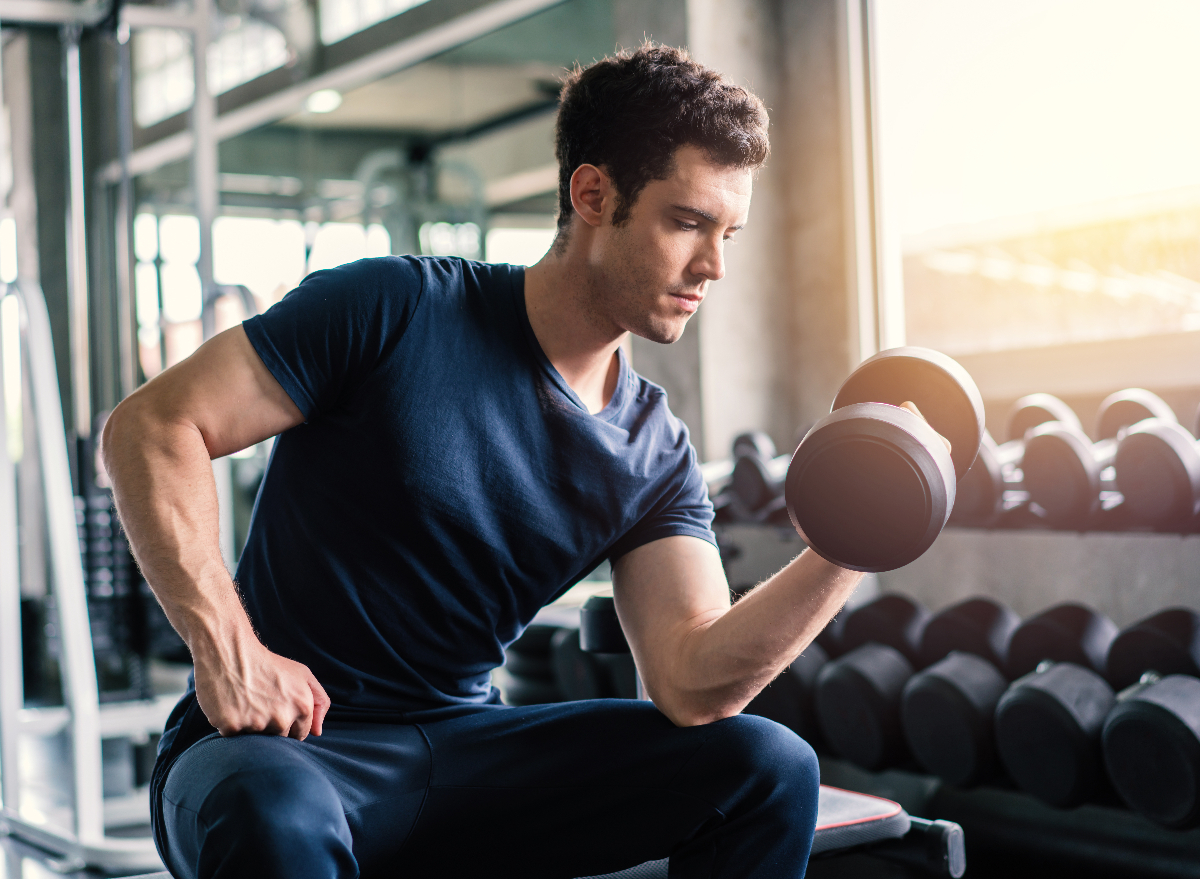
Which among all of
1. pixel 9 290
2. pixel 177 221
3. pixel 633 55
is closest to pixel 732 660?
pixel 633 55

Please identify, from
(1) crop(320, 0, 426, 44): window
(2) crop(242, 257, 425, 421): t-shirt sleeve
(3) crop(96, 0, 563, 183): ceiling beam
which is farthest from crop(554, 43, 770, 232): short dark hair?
(1) crop(320, 0, 426, 44): window

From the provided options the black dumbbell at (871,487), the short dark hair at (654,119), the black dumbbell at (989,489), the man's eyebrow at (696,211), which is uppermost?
the short dark hair at (654,119)

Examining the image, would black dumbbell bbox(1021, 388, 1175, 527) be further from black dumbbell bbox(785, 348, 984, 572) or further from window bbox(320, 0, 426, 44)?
window bbox(320, 0, 426, 44)

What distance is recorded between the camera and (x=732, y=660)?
1.26 m

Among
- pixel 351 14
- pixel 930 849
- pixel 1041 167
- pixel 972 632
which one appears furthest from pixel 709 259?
pixel 351 14

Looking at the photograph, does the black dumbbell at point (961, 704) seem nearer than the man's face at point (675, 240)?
No

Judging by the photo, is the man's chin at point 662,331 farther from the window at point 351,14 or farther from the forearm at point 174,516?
the window at point 351,14

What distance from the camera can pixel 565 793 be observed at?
1332 millimetres

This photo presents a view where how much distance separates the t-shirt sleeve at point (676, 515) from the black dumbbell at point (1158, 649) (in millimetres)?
1198

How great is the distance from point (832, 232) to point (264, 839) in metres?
2.95

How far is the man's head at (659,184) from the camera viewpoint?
134 cm

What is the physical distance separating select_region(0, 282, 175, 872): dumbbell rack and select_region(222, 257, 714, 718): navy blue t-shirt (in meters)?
1.19

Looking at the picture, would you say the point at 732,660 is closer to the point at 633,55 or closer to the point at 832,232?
the point at 633,55

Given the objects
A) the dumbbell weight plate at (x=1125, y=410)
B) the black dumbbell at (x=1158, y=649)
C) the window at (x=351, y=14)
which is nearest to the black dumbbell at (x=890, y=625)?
the black dumbbell at (x=1158, y=649)
